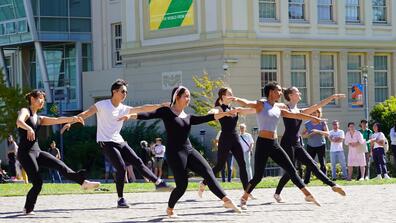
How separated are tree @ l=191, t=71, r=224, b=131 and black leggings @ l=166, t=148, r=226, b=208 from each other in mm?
28830

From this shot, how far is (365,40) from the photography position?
51781mm

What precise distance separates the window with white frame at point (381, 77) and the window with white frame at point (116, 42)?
12502 mm

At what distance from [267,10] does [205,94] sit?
20.2ft

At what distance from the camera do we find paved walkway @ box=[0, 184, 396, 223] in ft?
51.1

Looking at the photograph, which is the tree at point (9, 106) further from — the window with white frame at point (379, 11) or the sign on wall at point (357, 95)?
the window with white frame at point (379, 11)

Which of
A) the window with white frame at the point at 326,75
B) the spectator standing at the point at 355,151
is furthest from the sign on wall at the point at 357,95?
the spectator standing at the point at 355,151

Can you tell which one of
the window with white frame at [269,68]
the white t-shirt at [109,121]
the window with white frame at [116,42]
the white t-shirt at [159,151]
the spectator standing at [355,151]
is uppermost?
the window with white frame at [116,42]

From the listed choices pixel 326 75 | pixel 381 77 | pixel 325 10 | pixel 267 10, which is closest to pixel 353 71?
pixel 326 75

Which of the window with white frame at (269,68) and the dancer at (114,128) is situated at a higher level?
the window with white frame at (269,68)

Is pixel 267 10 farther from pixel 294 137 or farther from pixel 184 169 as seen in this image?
pixel 184 169

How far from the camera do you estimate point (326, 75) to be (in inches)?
2014

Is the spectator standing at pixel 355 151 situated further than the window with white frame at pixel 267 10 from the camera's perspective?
No

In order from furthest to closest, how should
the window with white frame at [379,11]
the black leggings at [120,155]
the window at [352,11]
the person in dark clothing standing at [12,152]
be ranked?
the window with white frame at [379,11], the window at [352,11], the person in dark clothing standing at [12,152], the black leggings at [120,155]

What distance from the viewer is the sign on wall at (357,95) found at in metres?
50.3
